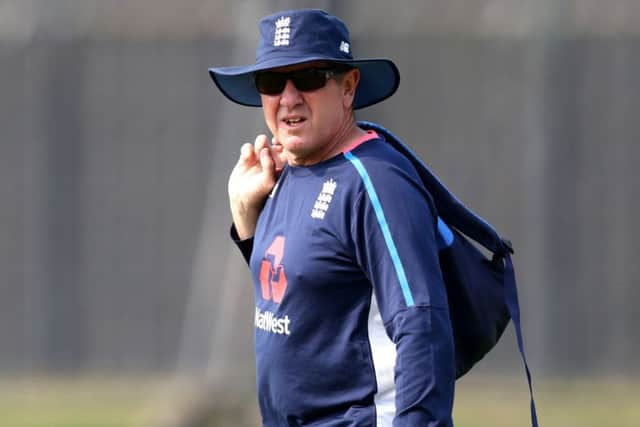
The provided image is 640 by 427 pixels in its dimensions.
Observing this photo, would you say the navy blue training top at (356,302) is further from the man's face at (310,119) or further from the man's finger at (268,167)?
the man's finger at (268,167)

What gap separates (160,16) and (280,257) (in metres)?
8.39

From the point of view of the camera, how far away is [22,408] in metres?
10.7

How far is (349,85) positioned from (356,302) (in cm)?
68

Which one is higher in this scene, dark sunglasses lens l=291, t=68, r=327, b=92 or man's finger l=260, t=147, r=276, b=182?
dark sunglasses lens l=291, t=68, r=327, b=92

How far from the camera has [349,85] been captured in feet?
13.0

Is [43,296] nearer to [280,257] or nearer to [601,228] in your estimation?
[601,228]

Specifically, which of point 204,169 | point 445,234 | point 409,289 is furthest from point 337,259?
point 204,169

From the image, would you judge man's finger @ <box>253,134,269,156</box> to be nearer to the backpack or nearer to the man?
the man

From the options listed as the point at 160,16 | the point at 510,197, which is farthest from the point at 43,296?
the point at 510,197

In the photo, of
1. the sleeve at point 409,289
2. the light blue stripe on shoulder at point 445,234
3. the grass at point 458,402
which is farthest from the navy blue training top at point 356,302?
the grass at point 458,402

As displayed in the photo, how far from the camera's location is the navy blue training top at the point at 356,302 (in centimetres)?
345

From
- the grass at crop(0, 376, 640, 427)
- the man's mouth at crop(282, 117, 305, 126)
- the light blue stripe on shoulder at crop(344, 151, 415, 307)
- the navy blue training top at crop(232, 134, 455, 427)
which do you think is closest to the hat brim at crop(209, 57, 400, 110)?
the man's mouth at crop(282, 117, 305, 126)

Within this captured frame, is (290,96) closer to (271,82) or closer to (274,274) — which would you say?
(271,82)

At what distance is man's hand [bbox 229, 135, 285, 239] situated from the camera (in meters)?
4.08
